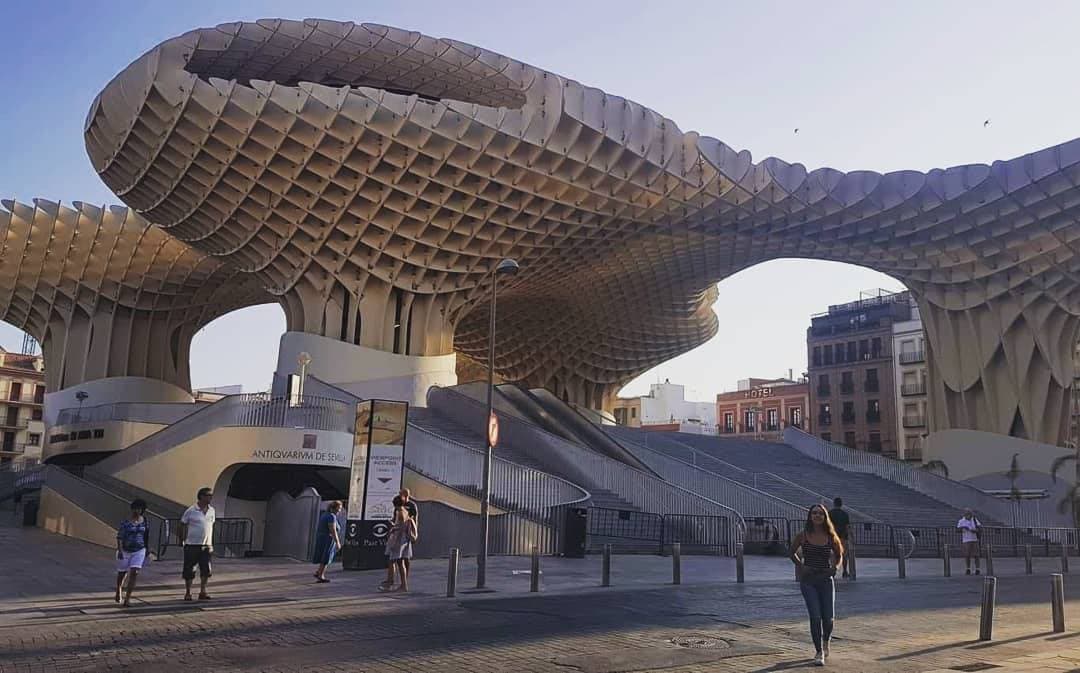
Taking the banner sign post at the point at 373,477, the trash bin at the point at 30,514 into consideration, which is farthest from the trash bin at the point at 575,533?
the trash bin at the point at 30,514

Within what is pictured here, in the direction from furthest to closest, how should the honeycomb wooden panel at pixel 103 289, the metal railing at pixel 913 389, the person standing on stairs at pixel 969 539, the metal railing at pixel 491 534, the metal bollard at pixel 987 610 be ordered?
the metal railing at pixel 913 389, the honeycomb wooden panel at pixel 103 289, the metal railing at pixel 491 534, the person standing on stairs at pixel 969 539, the metal bollard at pixel 987 610

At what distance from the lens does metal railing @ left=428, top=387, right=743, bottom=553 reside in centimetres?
2294

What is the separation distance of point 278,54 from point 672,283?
85.2 ft

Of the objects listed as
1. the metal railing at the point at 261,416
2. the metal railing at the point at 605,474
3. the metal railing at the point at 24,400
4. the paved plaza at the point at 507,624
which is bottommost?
the paved plaza at the point at 507,624

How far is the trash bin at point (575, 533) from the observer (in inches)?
763

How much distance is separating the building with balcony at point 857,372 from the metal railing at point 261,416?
Answer: 56.7m

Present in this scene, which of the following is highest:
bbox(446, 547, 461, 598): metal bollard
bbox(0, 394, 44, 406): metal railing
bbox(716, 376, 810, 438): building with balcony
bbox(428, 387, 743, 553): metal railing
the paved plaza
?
bbox(716, 376, 810, 438): building with balcony

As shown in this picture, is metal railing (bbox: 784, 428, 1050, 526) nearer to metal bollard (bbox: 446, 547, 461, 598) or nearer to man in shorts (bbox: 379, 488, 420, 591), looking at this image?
man in shorts (bbox: 379, 488, 420, 591)

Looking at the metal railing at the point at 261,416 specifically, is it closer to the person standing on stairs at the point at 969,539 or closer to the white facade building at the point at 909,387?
the person standing on stairs at the point at 969,539

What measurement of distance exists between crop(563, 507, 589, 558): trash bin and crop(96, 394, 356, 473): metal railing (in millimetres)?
7790

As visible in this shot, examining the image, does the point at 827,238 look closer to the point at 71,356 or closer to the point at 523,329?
the point at 523,329

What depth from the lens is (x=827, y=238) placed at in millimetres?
39562

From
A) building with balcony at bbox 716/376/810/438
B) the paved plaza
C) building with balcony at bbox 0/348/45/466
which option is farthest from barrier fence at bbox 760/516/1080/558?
building with balcony at bbox 0/348/45/466

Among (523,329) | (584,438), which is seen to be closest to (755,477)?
(584,438)
